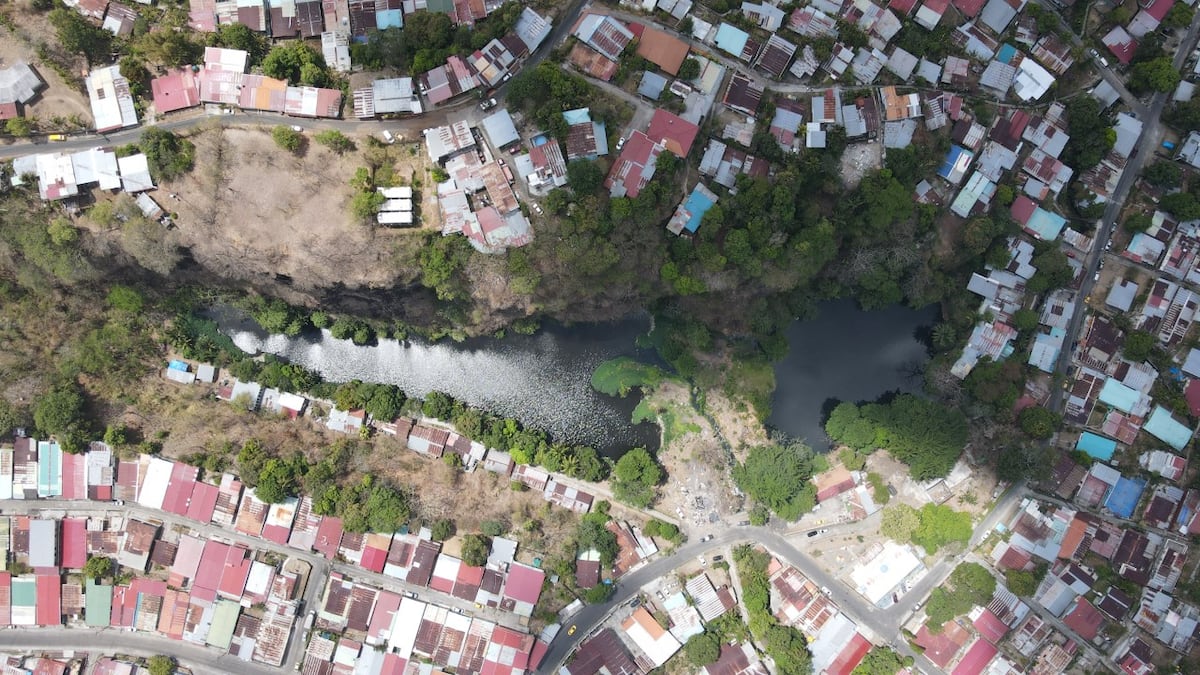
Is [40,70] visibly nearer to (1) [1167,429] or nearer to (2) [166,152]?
(2) [166,152]

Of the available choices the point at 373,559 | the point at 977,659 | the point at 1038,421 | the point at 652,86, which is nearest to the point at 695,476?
the point at 977,659

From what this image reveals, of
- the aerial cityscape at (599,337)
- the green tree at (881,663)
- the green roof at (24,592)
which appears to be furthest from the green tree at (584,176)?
the green roof at (24,592)

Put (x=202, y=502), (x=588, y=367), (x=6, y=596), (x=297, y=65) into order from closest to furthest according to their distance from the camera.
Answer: (x=297, y=65) < (x=6, y=596) < (x=202, y=502) < (x=588, y=367)

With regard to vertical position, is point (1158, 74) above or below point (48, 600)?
above

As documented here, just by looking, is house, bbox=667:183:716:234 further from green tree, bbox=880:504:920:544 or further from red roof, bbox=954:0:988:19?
green tree, bbox=880:504:920:544

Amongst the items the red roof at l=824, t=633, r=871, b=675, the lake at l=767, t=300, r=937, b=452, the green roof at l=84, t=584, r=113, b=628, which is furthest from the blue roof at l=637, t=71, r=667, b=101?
the green roof at l=84, t=584, r=113, b=628

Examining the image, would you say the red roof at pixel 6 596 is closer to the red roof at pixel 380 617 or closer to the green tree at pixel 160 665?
the green tree at pixel 160 665

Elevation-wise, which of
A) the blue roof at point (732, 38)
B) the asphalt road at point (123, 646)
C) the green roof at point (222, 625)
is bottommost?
the asphalt road at point (123, 646)
